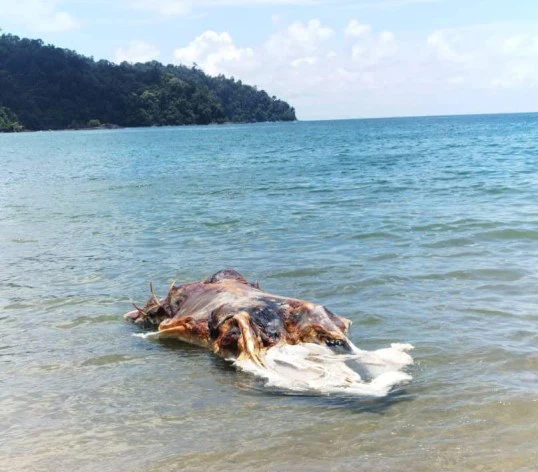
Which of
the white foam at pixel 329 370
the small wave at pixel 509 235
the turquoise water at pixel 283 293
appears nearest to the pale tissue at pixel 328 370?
the white foam at pixel 329 370

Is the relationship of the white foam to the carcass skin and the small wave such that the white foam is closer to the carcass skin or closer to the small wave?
the carcass skin

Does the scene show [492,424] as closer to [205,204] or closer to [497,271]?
[497,271]

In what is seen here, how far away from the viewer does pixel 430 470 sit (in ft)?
14.3

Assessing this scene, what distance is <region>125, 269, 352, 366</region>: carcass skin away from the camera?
6.44 meters

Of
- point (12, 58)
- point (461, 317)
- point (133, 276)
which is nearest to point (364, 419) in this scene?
point (461, 317)

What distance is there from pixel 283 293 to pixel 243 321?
2808 mm

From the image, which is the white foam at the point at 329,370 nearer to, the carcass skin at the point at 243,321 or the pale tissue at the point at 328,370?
the pale tissue at the point at 328,370

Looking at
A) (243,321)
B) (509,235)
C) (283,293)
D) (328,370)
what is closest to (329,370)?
(328,370)

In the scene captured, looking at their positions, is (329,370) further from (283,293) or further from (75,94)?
(75,94)

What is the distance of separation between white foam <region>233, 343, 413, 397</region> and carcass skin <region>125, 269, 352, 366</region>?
15 cm

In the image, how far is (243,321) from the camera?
650cm

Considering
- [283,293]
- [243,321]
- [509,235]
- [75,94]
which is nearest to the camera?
[243,321]

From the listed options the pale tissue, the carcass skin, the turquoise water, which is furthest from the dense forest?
the pale tissue

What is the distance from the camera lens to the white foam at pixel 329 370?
5.64 m
